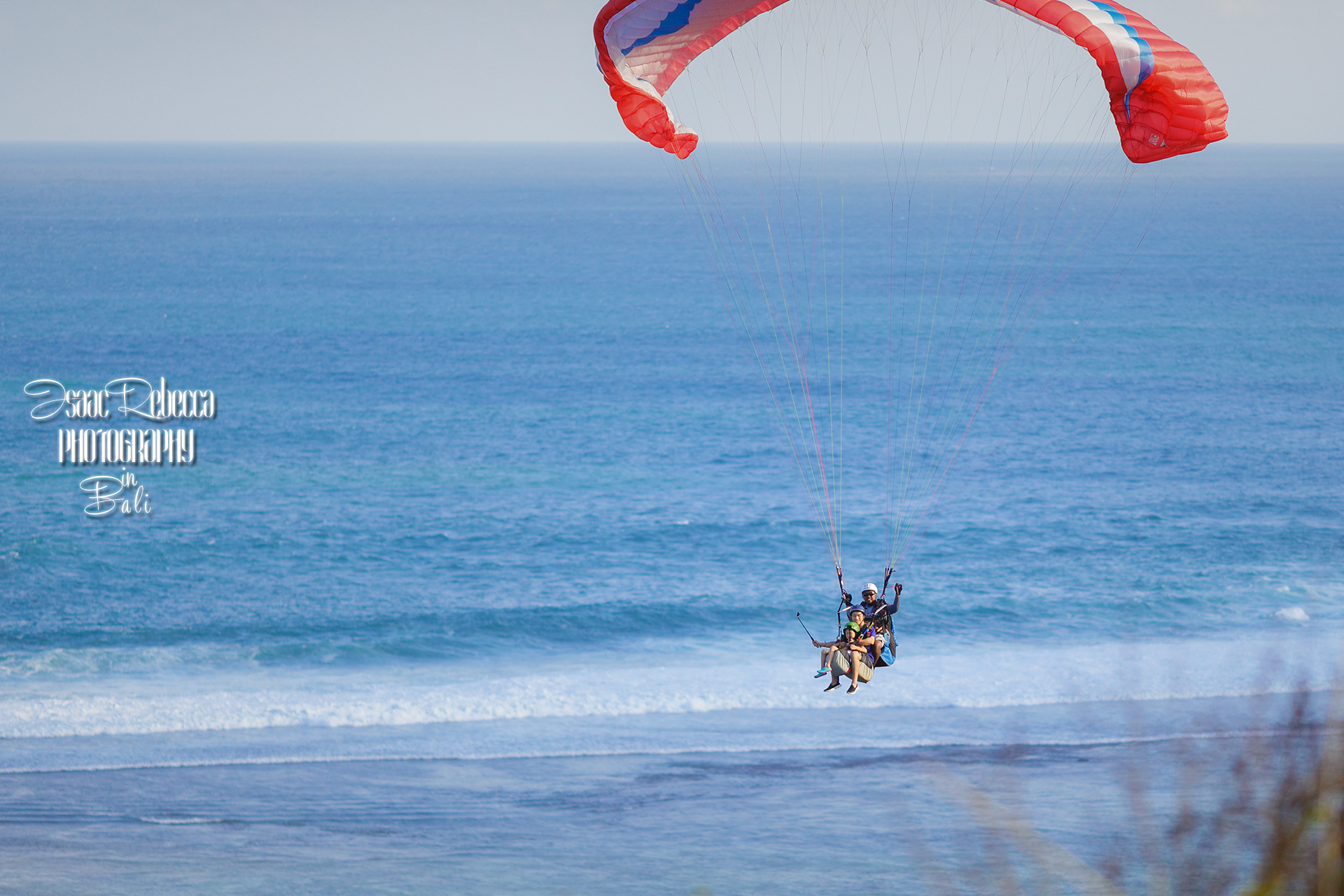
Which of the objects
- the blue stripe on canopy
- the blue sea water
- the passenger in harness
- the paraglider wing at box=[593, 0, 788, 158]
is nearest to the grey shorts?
the passenger in harness

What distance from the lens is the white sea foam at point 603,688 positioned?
23.3 metres

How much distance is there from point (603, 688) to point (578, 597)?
594 centimetres

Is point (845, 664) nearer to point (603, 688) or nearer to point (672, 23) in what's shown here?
point (672, 23)

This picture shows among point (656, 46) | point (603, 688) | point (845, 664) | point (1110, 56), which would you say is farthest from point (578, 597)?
point (1110, 56)

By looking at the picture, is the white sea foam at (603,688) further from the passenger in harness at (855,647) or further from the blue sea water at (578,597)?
the passenger in harness at (855,647)

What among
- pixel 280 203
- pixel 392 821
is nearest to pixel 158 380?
pixel 392 821

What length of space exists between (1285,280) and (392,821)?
84.9 meters

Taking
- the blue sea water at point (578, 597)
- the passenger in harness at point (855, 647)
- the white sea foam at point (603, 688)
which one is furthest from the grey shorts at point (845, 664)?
the white sea foam at point (603, 688)

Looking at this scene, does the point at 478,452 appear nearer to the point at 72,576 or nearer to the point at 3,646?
the point at 72,576

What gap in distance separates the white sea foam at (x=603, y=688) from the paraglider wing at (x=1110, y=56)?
11850 millimetres

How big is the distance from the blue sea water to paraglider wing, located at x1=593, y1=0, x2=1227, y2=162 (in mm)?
5001

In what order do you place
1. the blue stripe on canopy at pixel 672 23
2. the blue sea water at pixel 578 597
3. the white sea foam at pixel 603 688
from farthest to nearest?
the white sea foam at pixel 603 688 < the blue sea water at pixel 578 597 < the blue stripe on canopy at pixel 672 23

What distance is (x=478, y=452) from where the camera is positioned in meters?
44.8

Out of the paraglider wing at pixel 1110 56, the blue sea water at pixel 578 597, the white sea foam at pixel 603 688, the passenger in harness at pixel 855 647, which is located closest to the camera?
the paraglider wing at pixel 1110 56
